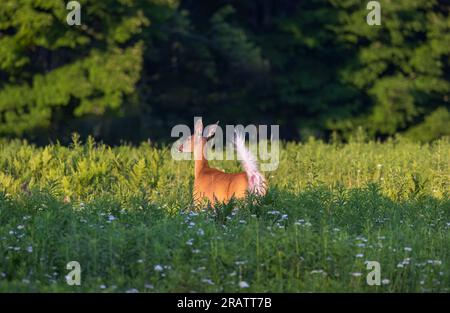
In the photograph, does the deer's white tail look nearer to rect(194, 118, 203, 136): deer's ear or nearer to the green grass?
the green grass

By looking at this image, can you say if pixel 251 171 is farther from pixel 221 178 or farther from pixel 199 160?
pixel 199 160

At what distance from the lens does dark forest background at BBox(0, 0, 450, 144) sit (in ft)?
107

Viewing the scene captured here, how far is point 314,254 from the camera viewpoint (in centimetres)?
1012

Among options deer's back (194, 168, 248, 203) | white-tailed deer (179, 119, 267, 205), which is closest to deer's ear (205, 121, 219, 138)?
white-tailed deer (179, 119, 267, 205)

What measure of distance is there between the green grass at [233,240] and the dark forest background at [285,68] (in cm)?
1794

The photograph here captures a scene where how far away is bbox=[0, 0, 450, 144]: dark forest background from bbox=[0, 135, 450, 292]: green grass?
1794 centimetres

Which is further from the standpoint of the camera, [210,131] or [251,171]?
[210,131]

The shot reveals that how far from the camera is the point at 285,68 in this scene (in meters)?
37.3

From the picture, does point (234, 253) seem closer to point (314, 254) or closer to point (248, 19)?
point (314, 254)

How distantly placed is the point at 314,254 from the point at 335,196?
296 centimetres

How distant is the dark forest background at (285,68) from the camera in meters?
32.5

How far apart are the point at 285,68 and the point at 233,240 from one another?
26.9 metres

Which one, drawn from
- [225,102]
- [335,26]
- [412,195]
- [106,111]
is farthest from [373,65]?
[412,195]

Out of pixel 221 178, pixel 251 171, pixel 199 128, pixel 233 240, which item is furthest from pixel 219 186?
pixel 233 240
